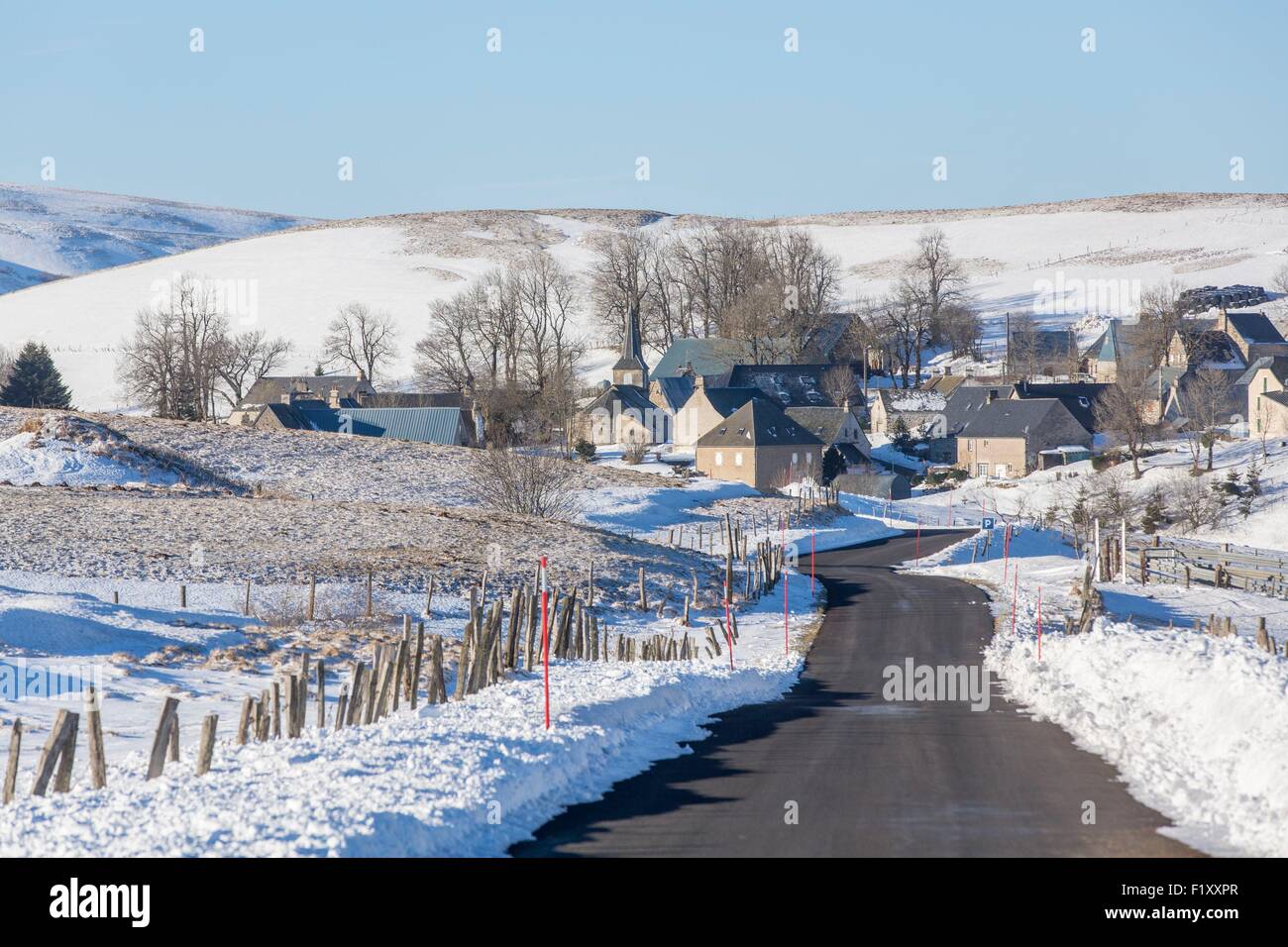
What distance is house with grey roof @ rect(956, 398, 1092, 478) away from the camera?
9762 centimetres

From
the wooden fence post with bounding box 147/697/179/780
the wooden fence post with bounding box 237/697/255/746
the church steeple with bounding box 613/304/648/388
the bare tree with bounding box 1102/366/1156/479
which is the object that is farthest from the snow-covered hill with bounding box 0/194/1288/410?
the wooden fence post with bounding box 147/697/179/780

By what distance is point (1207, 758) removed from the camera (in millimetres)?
15453

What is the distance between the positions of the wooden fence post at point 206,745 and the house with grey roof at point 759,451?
7672 cm

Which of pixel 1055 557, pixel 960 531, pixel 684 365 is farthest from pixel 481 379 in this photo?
pixel 1055 557

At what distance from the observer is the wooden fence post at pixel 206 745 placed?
14.3m

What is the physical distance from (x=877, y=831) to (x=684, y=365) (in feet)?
397

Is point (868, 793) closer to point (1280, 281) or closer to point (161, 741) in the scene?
point (161, 741)

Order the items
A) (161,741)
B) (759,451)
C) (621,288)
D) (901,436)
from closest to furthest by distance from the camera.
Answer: (161,741)
(759,451)
(901,436)
(621,288)

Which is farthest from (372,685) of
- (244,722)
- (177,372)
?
(177,372)

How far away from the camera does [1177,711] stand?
1836 cm

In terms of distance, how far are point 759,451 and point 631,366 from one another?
1668 inches

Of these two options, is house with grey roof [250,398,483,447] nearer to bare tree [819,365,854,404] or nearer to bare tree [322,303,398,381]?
bare tree [819,365,854,404]

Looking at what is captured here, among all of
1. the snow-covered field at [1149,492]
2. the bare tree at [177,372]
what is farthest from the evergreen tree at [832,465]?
the bare tree at [177,372]

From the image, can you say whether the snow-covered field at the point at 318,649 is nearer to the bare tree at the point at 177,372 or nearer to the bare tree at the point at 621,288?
the bare tree at the point at 177,372
